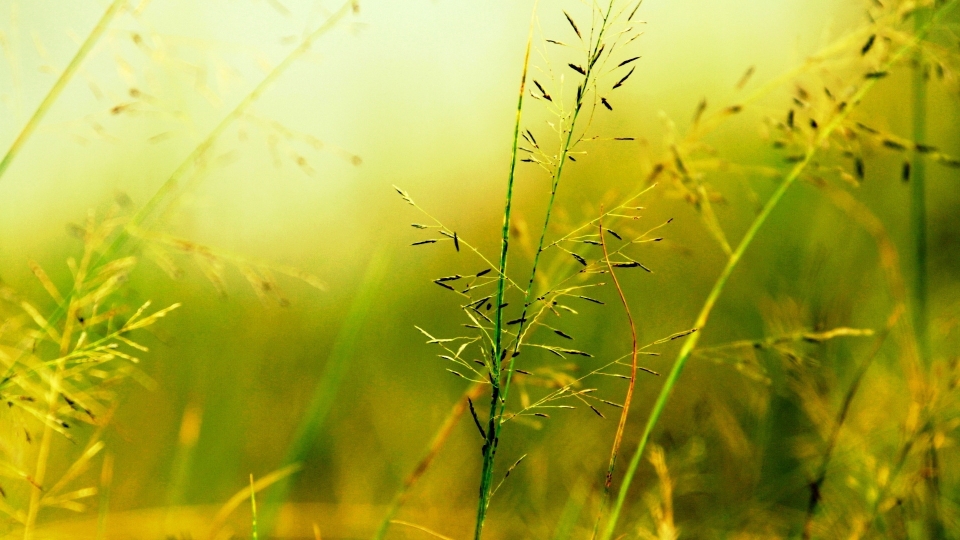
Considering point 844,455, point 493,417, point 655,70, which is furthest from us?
point 655,70

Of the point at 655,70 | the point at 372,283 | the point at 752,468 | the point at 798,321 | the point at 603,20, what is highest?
the point at 655,70

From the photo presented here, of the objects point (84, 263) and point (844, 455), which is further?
point (844, 455)

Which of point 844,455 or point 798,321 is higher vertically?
point 798,321

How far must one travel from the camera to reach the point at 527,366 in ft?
8.29

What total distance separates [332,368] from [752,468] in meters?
1.27

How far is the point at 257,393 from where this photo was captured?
273 cm

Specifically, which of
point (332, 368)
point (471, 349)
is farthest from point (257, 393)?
point (332, 368)

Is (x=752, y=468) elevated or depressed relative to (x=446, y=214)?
depressed

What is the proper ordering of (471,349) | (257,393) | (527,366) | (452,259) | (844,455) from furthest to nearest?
(452,259)
(471,349)
(257,393)
(527,366)
(844,455)

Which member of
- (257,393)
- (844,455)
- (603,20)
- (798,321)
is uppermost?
(603,20)

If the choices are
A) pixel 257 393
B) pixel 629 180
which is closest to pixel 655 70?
pixel 629 180

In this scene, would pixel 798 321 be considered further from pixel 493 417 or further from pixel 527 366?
pixel 493 417

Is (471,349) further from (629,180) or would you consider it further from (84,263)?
(84,263)

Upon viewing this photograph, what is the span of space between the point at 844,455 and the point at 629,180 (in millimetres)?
1984
